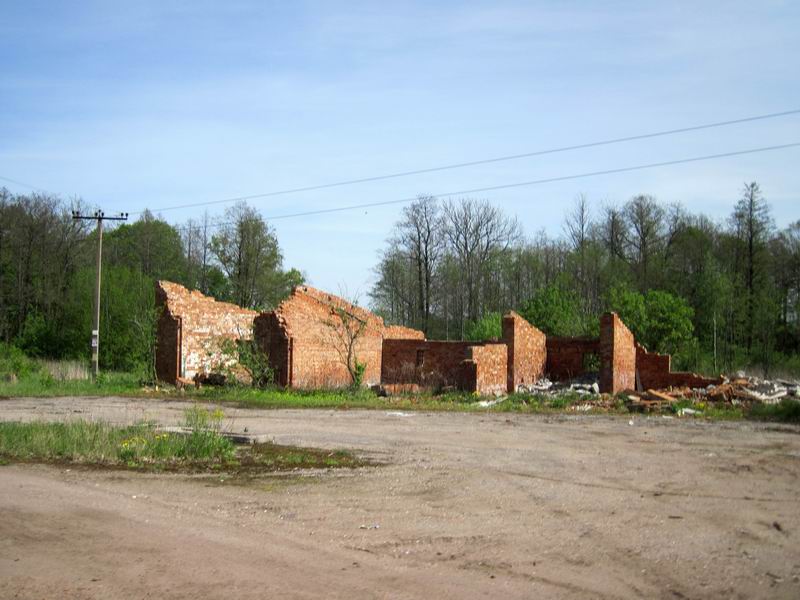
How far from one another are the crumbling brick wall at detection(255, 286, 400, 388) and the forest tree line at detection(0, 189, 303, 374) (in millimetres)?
13869

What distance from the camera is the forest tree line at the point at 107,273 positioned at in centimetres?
4900

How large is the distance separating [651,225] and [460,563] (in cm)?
5500

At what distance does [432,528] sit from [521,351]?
22.5 meters

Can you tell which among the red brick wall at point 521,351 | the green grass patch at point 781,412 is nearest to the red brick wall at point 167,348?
the red brick wall at point 521,351

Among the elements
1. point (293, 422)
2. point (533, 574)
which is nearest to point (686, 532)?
point (533, 574)

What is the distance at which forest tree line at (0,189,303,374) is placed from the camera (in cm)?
4900

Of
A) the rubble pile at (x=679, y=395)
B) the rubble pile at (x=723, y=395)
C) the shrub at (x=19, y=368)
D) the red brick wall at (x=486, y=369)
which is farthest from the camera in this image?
the shrub at (x=19, y=368)

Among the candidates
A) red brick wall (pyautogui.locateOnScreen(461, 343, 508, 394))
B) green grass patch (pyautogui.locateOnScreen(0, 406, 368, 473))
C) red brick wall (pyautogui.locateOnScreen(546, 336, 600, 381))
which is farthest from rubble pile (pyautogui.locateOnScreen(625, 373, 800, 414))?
green grass patch (pyautogui.locateOnScreen(0, 406, 368, 473))

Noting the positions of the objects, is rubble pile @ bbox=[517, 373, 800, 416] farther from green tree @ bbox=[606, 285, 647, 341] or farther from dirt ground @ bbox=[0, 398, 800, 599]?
dirt ground @ bbox=[0, 398, 800, 599]

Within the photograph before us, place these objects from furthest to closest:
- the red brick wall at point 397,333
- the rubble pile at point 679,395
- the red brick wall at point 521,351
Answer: the red brick wall at point 397,333 < the red brick wall at point 521,351 < the rubble pile at point 679,395

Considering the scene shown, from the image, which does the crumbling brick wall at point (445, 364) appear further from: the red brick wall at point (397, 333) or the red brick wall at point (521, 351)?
the red brick wall at point (397, 333)

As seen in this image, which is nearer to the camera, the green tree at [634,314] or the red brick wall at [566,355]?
the red brick wall at [566,355]

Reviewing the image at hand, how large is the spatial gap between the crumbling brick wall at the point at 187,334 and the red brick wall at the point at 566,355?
12082 mm

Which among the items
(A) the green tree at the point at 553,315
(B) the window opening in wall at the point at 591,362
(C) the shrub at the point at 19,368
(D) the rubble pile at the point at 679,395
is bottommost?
(D) the rubble pile at the point at 679,395
